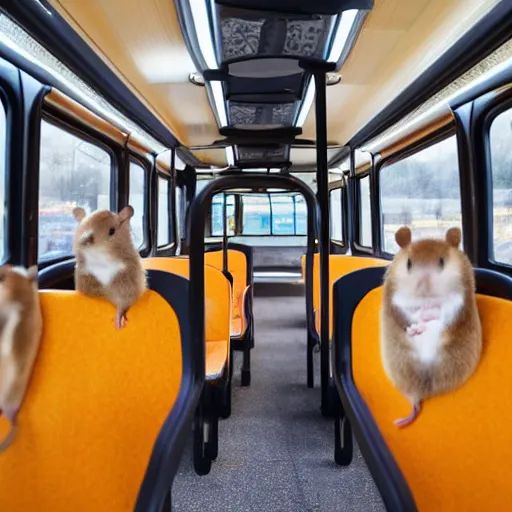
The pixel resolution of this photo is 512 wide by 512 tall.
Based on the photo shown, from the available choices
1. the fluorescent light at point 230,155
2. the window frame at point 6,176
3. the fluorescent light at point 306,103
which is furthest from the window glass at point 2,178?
the fluorescent light at point 230,155

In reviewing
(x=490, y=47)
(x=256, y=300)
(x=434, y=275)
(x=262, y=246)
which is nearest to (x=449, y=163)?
(x=490, y=47)

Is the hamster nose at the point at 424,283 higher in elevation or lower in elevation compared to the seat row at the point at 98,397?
higher

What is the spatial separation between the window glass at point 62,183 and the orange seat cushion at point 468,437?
3.78 feet

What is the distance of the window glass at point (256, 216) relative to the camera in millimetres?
7531

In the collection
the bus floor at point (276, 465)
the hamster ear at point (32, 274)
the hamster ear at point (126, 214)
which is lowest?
the bus floor at point (276, 465)

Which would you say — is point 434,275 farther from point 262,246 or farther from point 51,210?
point 262,246

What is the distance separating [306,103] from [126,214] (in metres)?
2.04

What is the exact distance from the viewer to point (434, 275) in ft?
2.78

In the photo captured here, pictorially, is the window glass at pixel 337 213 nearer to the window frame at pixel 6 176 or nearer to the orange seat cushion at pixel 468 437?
the window frame at pixel 6 176

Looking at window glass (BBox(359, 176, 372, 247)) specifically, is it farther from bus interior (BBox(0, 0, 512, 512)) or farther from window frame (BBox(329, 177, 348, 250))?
bus interior (BBox(0, 0, 512, 512))

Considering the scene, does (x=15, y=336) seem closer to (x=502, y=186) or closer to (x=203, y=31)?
(x=203, y=31)

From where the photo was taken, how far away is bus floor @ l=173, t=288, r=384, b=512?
171 centimetres

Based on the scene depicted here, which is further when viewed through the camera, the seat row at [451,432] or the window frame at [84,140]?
the window frame at [84,140]

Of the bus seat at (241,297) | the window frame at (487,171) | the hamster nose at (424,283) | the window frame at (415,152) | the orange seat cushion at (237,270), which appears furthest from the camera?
the orange seat cushion at (237,270)
